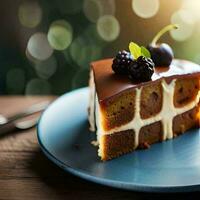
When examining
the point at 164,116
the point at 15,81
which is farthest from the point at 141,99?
the point at 15,81

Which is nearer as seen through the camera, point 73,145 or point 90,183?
point 90,183

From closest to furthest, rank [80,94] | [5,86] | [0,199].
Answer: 1. [0,199]
2. [80,94]
3. [5,86]

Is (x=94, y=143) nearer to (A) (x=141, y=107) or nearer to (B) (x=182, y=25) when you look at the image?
(A) (x=141, y=107)

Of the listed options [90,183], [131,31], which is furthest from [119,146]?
[131,31]

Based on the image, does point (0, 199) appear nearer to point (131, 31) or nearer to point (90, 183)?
point (90, 183)

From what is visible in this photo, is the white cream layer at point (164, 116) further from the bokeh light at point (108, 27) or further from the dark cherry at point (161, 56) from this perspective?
the bokeh light at point (108, 27)

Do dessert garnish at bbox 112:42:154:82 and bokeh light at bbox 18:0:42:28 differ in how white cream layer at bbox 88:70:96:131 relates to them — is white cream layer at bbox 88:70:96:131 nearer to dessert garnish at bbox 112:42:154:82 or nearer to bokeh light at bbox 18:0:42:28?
dessert garnish at bbox 112:42:154:82

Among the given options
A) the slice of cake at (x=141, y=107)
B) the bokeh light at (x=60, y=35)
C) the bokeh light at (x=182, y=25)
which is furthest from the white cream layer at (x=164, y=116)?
the bokeh light at (x=60, y=35)
